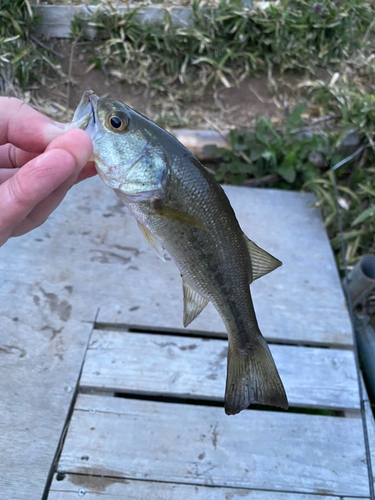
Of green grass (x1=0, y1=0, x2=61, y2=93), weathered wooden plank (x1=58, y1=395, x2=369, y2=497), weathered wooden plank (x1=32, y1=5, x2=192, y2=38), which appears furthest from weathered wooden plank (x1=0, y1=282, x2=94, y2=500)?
weathered wooden plank (x1=32, y1=5, x2=192, y2=38)

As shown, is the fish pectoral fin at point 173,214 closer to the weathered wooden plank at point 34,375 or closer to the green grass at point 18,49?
the weathered wooden plank at point 34,375

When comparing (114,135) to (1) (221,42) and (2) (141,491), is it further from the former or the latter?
(1) (221,42)

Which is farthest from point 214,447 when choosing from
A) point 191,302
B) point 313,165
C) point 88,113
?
point 313,165

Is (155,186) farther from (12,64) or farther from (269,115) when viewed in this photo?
(12,64)

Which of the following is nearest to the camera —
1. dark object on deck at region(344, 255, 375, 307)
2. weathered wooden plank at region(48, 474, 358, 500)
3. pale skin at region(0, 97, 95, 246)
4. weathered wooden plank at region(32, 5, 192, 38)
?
pale skin at region(0, 97, 95, 246)

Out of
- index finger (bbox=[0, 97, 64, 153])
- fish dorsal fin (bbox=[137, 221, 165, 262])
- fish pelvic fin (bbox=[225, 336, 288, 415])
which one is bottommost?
fish pelvic fin (bbox=[225, 336, 288, 415])

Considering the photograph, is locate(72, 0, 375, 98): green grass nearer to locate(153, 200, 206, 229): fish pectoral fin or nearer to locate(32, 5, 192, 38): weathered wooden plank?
locate(32, 5, 192, 38): weathered wooden plank
